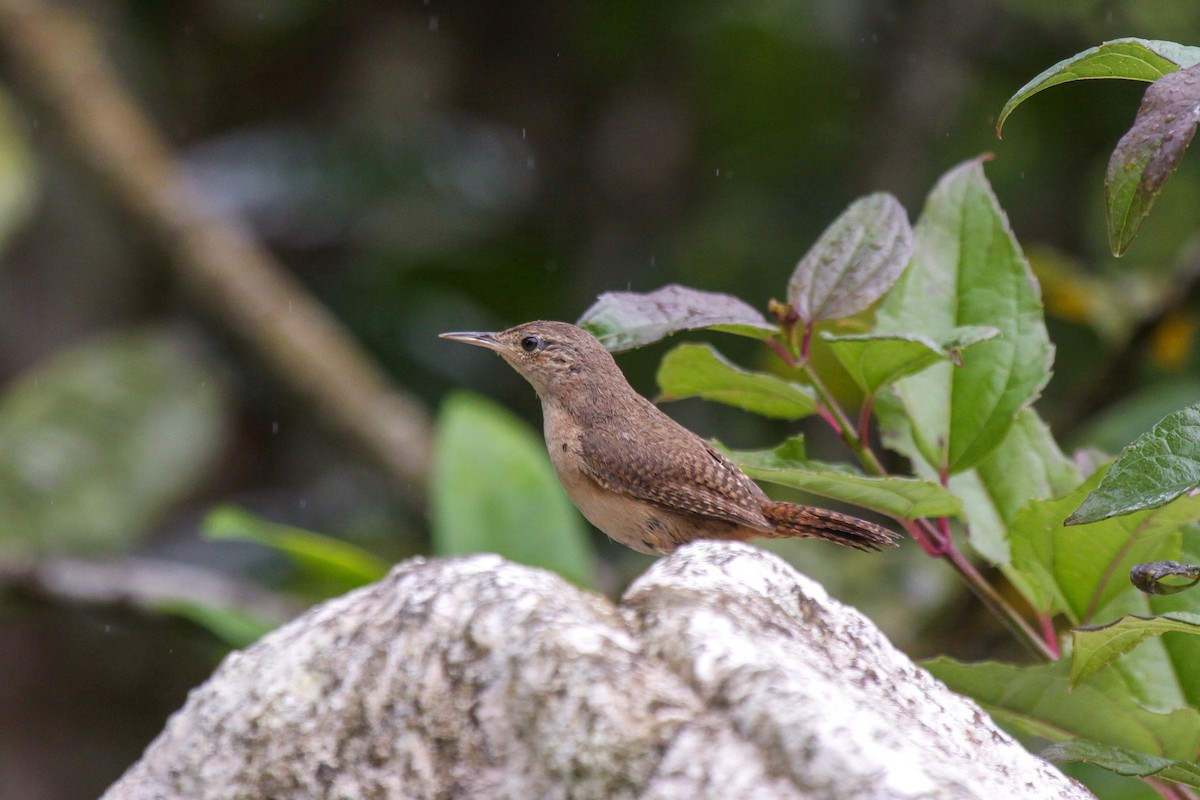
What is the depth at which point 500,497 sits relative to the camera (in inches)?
159

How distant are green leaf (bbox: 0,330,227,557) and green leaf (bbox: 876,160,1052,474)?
14.2 ft

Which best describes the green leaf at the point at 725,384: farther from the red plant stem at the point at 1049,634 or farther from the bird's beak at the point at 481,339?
the bird's beak at the point at 481,339

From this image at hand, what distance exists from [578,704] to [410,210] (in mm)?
6043

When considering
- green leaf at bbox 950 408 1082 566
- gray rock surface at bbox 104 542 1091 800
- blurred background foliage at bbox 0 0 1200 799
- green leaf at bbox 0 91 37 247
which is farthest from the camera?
blurred background foliage at bbox 0 0 1200 799

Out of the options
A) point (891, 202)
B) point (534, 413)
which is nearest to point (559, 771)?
point (891, 202)

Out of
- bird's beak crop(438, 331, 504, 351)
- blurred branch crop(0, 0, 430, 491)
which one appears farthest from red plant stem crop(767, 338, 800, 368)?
blurred branch crop(0, 0, 430, 491)

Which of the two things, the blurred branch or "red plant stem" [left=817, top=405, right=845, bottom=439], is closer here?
"red plant stem" [left=817, top=405, right=845, bottom=439]

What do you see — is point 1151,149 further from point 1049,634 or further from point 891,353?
point 1049,634

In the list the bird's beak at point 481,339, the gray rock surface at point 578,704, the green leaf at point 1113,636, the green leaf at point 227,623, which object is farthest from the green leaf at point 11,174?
the green leaf at point 1113,636

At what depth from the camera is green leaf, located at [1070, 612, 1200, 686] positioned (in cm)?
145

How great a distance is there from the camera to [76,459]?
5727 mm

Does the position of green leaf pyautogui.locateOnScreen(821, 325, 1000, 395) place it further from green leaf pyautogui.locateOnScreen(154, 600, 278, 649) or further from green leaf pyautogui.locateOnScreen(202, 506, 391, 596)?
green leaf pyautogui.locateOnScreen(154, 600, 278, 649)

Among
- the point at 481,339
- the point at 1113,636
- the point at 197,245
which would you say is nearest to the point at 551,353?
the point at 481,339

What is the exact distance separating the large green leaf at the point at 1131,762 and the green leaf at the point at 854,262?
25.2 inches
